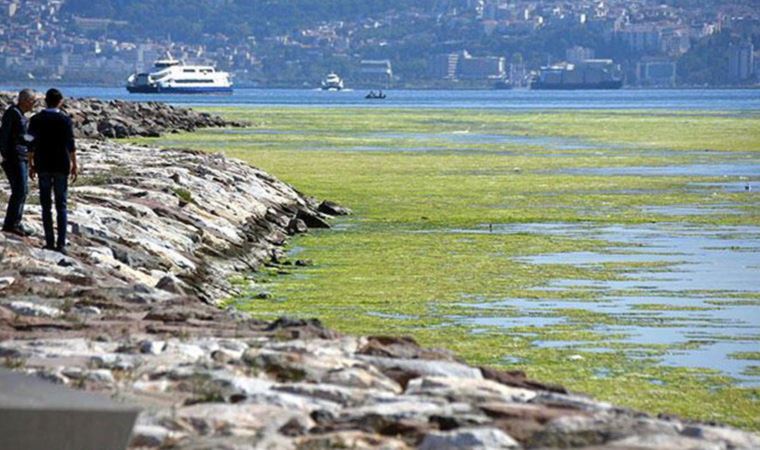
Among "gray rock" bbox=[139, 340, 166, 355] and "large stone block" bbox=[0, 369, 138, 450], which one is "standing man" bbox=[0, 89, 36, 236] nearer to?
"gray rock" bbox=[139, 340, 166, 355]

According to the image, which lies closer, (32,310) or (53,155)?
(32,310)

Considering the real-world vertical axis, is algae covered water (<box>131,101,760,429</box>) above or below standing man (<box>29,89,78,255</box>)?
below

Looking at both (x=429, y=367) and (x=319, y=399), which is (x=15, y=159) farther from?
(x=319, y=399)

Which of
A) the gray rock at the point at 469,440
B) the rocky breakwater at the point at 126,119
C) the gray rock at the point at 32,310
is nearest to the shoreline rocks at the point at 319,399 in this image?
the gray rock at the point at 469,440

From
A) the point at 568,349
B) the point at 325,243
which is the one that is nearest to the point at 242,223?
the point at 325,243

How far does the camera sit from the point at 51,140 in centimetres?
1988

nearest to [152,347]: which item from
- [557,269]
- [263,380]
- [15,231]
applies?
[263,380]

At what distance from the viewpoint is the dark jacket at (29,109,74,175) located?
1981 centimetres

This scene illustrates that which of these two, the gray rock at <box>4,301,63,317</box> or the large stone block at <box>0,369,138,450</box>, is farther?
the gray rock at <box>4,301,63,317</box>

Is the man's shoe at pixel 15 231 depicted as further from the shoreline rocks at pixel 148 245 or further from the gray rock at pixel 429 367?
the gray rock at pixel 429 367

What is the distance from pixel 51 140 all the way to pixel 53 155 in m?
0.16

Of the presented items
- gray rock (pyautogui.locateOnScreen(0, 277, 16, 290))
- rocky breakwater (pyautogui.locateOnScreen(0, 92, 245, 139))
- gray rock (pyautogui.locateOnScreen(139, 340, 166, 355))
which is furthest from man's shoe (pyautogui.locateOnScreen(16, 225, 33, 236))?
rocky breakwater (pyautogui.locateOnScreen(0, 92, 245, 139))

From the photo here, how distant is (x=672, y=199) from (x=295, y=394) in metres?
27.6

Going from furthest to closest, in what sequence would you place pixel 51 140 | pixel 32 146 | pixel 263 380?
pixel 32 146
pixel 51 140
pixel 263 380
